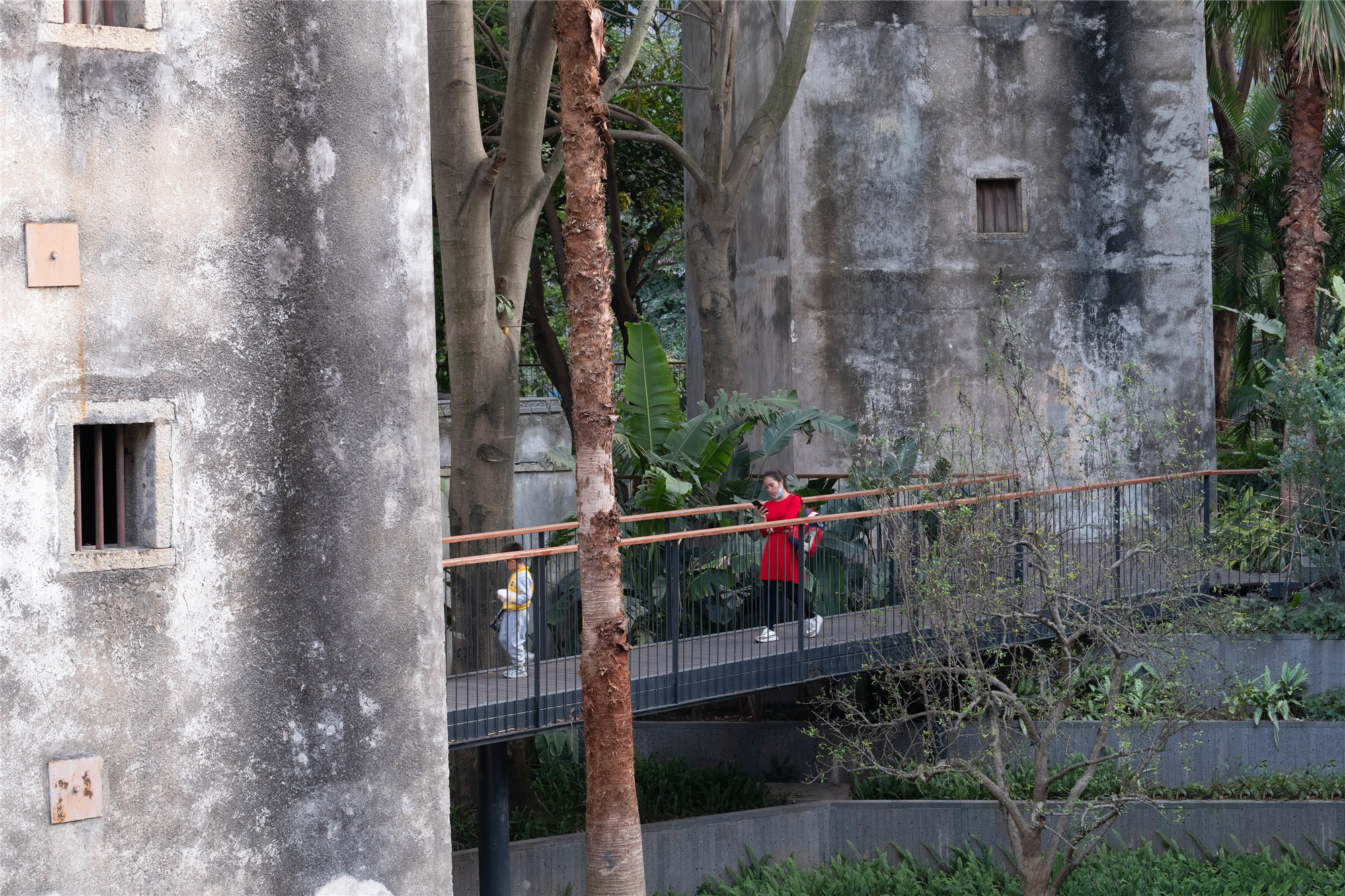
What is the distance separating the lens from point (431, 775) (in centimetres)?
845

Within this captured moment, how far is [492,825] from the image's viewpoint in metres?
11.2

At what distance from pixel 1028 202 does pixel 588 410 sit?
9.87 metres

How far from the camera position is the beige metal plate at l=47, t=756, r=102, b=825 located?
24.0 ft

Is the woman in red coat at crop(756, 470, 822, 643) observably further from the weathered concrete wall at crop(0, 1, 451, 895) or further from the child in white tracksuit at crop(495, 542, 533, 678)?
the weathered concrete wall at crop(0, 1, 451, 895)

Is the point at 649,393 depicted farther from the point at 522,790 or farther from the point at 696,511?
the point at 522,790

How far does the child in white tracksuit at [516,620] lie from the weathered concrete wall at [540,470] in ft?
44.0

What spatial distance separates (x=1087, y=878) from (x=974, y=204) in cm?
845

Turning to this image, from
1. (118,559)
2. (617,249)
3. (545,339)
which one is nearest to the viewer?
(118,559)

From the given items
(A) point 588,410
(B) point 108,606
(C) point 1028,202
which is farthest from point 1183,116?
(B) point 108,606

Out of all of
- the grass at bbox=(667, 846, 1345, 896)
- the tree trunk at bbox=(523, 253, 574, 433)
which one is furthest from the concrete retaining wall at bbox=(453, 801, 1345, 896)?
the tree trunk at bbox=(523, 253, 574, 433)

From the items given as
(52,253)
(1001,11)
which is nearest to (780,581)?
(52,253)

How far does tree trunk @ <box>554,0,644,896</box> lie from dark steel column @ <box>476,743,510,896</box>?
1.98 m

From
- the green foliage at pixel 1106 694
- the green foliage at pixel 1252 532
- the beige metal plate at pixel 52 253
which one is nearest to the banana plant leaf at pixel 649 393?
the green foliage at pixel 1106 694

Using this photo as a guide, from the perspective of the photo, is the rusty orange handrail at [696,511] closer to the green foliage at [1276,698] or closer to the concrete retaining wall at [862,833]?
the concrete retaining wall at [862,833]
